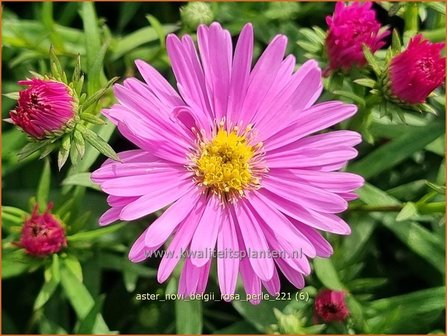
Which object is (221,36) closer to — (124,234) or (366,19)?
(366,19)

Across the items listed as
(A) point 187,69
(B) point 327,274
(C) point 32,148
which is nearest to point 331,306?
A: (B) point 327,274

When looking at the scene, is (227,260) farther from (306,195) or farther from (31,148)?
(31,148)

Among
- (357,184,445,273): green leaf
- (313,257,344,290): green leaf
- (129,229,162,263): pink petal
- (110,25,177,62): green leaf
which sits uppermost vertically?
(110,25,177,62): green leaf

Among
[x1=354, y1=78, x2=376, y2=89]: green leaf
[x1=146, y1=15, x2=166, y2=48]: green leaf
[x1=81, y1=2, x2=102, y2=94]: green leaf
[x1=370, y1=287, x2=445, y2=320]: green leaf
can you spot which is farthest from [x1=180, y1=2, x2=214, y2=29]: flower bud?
[x1=370, y1=287, x2=445, y2=320]: green leaf

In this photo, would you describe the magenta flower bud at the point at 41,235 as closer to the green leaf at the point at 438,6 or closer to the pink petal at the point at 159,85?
the pink petal at the point at 159,85

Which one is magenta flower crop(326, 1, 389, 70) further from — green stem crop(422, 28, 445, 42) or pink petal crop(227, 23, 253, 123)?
green stem crop(422, 28, 445, 42)

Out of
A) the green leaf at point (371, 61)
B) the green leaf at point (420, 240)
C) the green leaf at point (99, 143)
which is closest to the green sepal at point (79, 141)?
the green leaf at point (99, 143)
